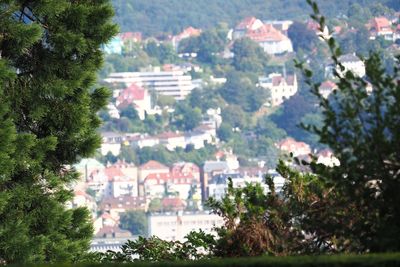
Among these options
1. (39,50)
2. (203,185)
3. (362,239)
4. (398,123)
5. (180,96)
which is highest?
(180,96)

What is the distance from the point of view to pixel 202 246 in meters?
6.12

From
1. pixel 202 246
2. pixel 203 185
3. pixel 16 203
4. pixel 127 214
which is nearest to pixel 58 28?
pixel 16 203

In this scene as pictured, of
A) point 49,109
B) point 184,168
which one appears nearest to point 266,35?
point 184,168

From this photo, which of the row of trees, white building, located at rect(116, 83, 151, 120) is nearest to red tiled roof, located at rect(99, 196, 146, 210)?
white building, located at rect(116, 83, 151, 120)

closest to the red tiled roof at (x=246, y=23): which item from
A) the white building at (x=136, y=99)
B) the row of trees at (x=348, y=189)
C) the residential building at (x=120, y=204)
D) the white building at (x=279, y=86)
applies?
the white building at (x=279, y=86)

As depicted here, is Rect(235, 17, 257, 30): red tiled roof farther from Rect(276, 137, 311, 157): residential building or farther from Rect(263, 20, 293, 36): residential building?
Rect(276, 137, 311, 157): residential building

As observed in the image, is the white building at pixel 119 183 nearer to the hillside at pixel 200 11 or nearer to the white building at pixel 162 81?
the white building at pixel 162 81

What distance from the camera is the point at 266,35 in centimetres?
10425

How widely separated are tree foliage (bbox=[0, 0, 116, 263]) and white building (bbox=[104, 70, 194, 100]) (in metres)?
85.2

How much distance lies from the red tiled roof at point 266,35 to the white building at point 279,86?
23.7 feet

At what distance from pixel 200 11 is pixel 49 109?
114 meters

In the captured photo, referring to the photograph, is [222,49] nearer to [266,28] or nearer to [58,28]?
[266,28]

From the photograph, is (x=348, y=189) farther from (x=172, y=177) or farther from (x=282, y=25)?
(x=282, y=25)

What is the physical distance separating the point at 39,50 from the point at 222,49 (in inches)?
3667
